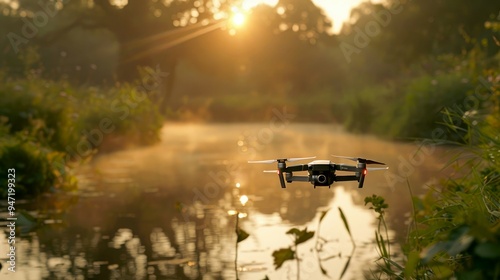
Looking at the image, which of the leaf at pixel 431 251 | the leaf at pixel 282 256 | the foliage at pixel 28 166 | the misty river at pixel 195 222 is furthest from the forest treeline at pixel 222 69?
the leaf at pixel 431 251

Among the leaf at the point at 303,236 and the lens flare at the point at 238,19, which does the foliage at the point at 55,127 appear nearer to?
the leaf at the point at 303,236

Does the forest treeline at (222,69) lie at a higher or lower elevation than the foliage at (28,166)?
higher

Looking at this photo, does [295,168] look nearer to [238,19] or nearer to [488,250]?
[488,250]

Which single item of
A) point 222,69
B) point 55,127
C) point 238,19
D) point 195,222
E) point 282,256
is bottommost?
point 282,256

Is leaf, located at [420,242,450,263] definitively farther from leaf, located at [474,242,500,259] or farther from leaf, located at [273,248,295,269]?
leaf, located at [273,248,295,269]

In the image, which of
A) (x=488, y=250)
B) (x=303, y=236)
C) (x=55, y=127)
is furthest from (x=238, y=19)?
(x=488, y=250)

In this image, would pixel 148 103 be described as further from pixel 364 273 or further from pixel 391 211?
pixel 364 273

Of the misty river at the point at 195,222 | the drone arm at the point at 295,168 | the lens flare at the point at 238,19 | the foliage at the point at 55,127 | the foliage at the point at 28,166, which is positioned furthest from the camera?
the lens flare at the point at 238,19
